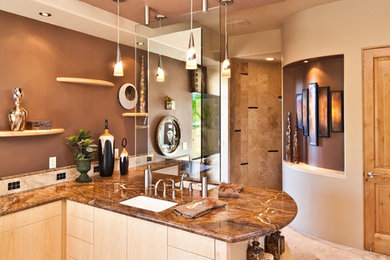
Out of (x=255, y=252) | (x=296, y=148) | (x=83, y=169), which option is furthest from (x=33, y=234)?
(x=296, y=148)

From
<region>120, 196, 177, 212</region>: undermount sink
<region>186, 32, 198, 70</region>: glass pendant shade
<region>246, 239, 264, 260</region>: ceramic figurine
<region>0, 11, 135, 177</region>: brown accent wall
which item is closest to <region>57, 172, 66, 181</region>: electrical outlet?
<region>0, 11, 135, 177</region>: brown accent wall

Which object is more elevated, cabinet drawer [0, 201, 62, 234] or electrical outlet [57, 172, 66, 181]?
electrical outlet [57, 172, 66, 181]

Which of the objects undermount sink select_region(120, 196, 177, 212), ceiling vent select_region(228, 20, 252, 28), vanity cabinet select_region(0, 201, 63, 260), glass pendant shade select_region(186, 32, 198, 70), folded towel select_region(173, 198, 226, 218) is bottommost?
vanity cabinet select_region(0, 201, 63, 260)

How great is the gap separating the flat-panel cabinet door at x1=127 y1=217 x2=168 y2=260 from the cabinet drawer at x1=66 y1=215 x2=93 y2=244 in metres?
0.42

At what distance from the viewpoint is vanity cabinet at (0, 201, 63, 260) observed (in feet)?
6.27

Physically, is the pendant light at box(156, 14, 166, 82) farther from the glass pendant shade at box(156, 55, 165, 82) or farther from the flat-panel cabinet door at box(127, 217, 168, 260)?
the flat-panel cabinet door at box(127, 217, 168, 260)

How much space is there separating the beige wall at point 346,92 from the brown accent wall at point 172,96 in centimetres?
174

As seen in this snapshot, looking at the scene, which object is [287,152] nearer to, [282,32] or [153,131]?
[282,32]

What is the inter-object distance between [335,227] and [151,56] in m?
2.89

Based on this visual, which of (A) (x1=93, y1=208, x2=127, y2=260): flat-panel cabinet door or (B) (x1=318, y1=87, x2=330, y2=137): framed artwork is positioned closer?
(A) (x1=93, y1=208, x2=127, y2=260): flat-panel cabinet door

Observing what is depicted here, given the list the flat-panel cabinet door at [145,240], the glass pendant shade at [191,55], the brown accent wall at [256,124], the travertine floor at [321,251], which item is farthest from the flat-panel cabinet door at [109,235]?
the brown accent wall at [256,124]

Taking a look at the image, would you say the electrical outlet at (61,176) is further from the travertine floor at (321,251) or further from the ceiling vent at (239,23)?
the ceiling vent at (239,23)

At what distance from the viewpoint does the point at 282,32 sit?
381 cm

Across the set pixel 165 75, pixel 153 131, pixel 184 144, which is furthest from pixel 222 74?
pixel 153 131
